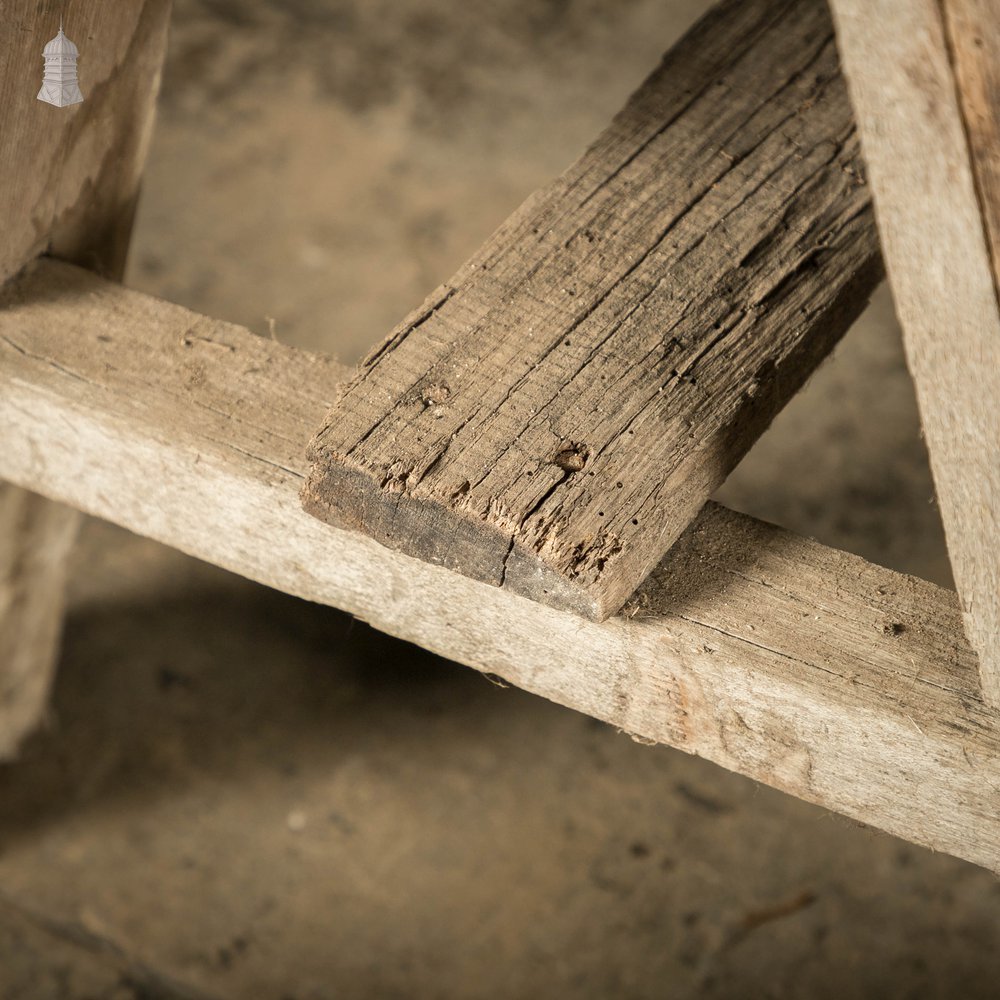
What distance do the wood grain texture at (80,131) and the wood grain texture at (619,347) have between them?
502 millimetres

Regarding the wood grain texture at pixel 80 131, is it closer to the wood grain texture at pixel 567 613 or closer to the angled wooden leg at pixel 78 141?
the angled wooden leg at pixel 78 141

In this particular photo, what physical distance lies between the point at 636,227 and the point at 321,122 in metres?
2.87

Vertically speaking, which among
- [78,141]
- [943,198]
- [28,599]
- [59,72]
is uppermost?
[943,198]

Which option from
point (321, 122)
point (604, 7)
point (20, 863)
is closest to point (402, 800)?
point (20, 863)

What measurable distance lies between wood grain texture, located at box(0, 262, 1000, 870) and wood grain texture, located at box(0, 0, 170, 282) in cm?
11

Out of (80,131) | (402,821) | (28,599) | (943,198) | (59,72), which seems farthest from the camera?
(402,821)

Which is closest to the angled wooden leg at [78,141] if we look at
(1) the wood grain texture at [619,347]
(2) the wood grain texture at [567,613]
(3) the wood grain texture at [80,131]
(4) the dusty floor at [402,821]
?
(3) the wood grain texture at [80,131]

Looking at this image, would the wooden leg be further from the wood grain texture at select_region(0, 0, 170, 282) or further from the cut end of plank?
the cut end of plank

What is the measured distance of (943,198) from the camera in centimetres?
87

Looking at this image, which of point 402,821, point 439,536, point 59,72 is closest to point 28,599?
point 402,821

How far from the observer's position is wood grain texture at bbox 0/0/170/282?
1352mm

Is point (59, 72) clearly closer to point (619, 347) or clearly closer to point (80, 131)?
point (80, 131)

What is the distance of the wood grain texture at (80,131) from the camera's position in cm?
135

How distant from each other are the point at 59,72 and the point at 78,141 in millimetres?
159
